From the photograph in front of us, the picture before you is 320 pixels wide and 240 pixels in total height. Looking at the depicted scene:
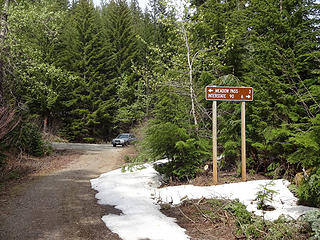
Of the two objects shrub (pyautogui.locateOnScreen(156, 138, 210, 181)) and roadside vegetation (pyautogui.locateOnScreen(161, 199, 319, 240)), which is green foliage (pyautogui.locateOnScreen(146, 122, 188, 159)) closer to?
shrub (pyautogui.locateOnScreen(156, 138, 210, 181))

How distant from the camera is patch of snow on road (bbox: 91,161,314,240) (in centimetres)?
479

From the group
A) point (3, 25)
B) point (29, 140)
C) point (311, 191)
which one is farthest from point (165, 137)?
point (29, 140)

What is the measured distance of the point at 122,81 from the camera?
34.3 meters

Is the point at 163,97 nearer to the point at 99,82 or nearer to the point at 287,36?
the point at 287,36

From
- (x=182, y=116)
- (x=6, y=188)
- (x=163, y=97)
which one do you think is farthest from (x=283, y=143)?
(x=6, y=188)

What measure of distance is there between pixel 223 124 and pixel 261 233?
15.3ft

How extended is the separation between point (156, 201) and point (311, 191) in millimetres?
3563

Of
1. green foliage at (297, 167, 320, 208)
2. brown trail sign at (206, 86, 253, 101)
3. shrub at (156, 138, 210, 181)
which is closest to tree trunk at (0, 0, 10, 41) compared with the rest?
shrub at (156, 138, 210, 181)

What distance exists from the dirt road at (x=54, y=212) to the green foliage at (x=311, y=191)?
3429 millimetres

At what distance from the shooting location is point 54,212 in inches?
237

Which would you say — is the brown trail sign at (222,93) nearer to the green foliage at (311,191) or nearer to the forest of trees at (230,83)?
the forest of trees at (230,83)

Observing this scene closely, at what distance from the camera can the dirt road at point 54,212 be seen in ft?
15.7

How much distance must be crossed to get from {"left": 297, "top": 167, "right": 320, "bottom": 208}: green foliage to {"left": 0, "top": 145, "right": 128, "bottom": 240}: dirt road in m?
3.43

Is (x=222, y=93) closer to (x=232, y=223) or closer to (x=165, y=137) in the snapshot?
(x=165, y=137)
